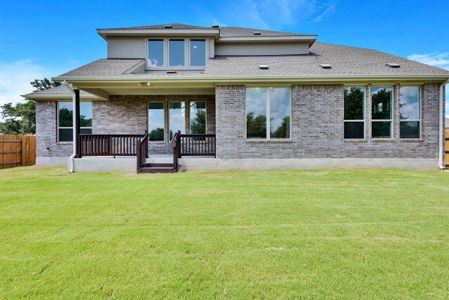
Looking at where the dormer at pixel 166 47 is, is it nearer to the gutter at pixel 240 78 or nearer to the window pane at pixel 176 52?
the window pane at pixel 176 52

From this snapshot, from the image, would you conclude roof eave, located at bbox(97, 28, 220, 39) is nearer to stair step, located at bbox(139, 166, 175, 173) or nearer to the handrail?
the handrail

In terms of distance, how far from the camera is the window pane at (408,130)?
33.9 ft

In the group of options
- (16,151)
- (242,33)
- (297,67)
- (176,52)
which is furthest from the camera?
(242,33)

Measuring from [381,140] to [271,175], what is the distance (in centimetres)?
463

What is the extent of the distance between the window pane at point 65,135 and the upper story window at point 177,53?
16.1 feet

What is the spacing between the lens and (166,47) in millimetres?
14000

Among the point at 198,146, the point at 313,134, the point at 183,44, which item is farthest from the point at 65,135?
the point at 313,134

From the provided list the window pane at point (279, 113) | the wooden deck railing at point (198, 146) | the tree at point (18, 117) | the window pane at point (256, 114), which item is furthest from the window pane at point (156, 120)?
the tree at point (18, 117)

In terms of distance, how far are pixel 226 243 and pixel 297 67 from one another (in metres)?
9.57

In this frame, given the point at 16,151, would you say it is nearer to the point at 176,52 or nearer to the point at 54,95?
the point at 54,95

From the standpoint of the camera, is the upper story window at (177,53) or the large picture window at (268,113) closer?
the large picture window at (268,113)

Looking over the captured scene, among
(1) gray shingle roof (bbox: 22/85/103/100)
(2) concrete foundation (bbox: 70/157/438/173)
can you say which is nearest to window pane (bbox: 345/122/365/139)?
(2) concrete foundation (bbox: 70/157/438/173)

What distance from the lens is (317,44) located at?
A: 55.1 ft

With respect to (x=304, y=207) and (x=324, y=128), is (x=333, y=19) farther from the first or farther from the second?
(x=304, y=207)
